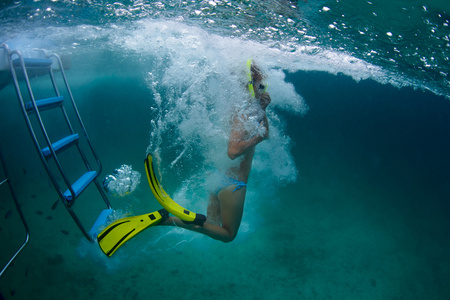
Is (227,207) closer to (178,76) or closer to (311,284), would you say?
(311,284)

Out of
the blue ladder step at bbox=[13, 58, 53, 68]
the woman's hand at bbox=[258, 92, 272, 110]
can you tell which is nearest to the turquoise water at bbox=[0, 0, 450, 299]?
the woman's hand at bbox=[258, 92, 272, 110]

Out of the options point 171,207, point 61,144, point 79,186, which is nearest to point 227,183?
point 171,207

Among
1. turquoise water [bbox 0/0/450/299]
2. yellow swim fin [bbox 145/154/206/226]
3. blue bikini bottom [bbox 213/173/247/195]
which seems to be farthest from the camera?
turquoise water [bbox 0/0/450/299]

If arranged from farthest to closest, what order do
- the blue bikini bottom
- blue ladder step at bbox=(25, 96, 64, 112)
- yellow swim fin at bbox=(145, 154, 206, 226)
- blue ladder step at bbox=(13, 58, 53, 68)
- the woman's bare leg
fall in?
the blue bikini bottom → the woman's bare leg → yellow swim fin at bbox=(145, 154, 206, 226) → blue ladder step at bbox=(13, 58, 53, 68) → blue ladder step at bbox=(25, 96, 64, 112)

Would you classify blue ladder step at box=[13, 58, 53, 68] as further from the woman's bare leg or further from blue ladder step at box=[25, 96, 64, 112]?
the woman's bare leg

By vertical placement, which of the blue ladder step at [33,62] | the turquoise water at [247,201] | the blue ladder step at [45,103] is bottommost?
the turquoise water at [247,201]

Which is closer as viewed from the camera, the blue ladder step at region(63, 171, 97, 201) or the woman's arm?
the blue ladder step at region(63, 171, 97, 201)

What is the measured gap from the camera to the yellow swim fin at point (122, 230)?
3.31m

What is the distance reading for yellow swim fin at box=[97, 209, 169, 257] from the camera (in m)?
3.31

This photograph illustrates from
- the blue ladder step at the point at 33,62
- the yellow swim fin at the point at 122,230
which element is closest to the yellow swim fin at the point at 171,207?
the yellow swim fin at the point at 122,230

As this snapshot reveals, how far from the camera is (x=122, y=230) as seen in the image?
3.49 metres

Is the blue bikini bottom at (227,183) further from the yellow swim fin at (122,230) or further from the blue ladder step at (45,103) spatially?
the blue ladder step at (45,103)

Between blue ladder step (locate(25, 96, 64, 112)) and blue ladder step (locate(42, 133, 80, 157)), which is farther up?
blue ladder step (locate(25, 96, 64, 112))

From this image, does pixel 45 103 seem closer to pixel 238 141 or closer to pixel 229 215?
pixel 238 141
